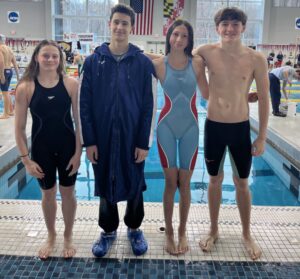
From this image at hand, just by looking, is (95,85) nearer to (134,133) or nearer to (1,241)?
(134,133)

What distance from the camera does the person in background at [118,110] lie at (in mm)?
2150

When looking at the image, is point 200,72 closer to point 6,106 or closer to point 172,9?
point 6,106

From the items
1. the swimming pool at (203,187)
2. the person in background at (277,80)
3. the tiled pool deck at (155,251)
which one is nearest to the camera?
the tiled pool deck at (155,251)

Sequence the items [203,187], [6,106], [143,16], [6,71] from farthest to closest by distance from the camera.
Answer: [143,16], [6,106], [6,71], [203,187]

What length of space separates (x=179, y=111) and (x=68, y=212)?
3.41ft

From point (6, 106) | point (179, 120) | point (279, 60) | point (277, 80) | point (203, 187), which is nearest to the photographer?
point (179, 120)

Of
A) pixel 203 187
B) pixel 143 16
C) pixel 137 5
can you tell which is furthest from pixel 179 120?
pixel 143 16

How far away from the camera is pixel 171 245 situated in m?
2.48

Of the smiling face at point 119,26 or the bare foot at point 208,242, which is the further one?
the bare foot at point 208,242

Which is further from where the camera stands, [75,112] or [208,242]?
[208,242]

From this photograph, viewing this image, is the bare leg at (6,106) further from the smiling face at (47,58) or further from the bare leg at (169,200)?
the bare leg at (169,200)

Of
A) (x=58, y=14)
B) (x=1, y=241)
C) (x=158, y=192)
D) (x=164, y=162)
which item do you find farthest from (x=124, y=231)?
(x=58, y=14)

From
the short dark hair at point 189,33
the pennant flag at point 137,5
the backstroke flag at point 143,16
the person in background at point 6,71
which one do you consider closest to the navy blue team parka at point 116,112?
the short dark hair at point 189,33

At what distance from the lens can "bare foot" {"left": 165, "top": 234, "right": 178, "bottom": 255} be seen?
245 cm
